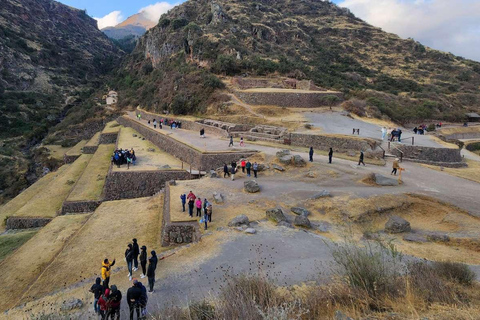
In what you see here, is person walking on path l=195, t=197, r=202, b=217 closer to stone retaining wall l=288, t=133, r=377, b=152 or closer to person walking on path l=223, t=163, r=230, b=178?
person walking on path l=223, t=163, r=230, b=178

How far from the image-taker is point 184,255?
9.56 metres

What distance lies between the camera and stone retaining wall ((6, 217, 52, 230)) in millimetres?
17734

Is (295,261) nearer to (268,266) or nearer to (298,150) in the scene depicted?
(268,266)

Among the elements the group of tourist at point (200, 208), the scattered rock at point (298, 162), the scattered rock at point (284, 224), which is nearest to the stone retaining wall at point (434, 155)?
the scattered rock at point (298, 162)

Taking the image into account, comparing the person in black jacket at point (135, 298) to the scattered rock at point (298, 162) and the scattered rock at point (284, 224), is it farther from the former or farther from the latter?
the scattered rock at point (298, 162)

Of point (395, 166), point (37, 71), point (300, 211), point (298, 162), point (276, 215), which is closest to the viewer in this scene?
point (276, 215)

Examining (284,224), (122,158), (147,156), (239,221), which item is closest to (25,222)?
(122,158)

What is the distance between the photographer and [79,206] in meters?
18.2

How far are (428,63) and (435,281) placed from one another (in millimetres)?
74863

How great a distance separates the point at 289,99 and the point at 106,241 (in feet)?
82.7

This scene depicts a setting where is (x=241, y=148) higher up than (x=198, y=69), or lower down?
lower down

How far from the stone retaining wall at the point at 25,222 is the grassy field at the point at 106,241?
4247mm

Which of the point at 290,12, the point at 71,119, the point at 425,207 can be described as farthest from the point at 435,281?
the point at 290,12

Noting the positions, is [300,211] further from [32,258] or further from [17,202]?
[17,202]
